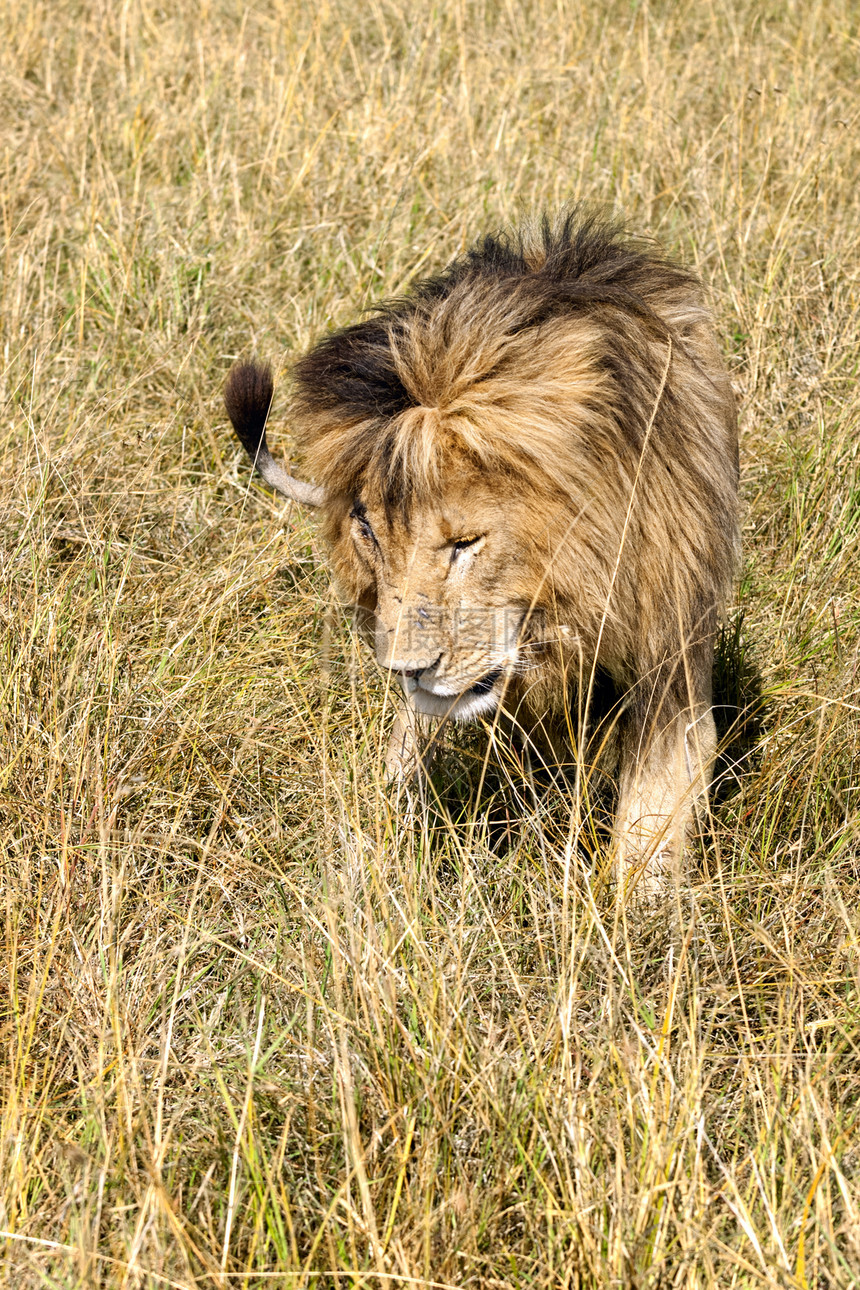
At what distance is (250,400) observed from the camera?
11.3 ft

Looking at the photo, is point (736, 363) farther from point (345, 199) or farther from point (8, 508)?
point (8, 508)

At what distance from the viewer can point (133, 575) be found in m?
4.03

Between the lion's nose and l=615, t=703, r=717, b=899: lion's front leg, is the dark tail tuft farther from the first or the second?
l=615, t=703, r=717, b=899: lion's front leg

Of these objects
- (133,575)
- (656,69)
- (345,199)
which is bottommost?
(133,575)

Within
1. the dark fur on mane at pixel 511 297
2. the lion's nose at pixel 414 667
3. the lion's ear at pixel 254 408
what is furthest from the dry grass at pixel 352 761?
the dark fur on mane at pixel 511 297

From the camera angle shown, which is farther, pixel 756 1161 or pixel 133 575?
pixel 133 575

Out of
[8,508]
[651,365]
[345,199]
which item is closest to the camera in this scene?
[651,365]

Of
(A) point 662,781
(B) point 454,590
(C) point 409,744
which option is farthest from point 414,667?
(A) point 662,781

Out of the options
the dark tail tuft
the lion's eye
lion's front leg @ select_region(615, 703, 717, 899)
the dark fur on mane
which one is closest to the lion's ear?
the dark tail tuft

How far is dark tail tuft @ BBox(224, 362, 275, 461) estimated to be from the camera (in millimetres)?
3434

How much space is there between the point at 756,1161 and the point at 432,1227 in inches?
21.8

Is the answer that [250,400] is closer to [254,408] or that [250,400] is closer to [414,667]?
[254,408]

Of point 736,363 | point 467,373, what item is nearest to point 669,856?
point 467,373

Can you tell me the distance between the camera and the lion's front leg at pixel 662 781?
9.93 ft
